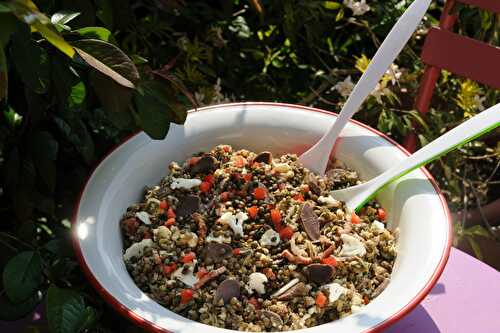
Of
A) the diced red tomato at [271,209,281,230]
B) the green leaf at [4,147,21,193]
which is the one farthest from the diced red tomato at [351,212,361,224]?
the green leaf at [4,147,21,193]

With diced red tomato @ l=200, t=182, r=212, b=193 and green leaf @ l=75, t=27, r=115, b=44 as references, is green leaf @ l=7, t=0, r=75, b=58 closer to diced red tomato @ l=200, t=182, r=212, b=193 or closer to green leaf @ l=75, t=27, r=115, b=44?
green leaf @ l=75, t=27, r=115, b=44

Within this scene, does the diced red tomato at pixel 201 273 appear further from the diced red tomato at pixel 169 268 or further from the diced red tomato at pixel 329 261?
the diced red tomato at pixel 329 261

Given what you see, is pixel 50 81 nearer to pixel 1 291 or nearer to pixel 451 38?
pixel 1 291

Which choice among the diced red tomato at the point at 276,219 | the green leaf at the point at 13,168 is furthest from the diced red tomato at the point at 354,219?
the green leaf at the point at 13,168

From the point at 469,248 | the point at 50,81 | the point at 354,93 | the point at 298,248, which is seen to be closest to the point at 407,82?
the point at 469,248

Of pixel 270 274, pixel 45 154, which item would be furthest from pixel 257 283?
pixel 45 154
